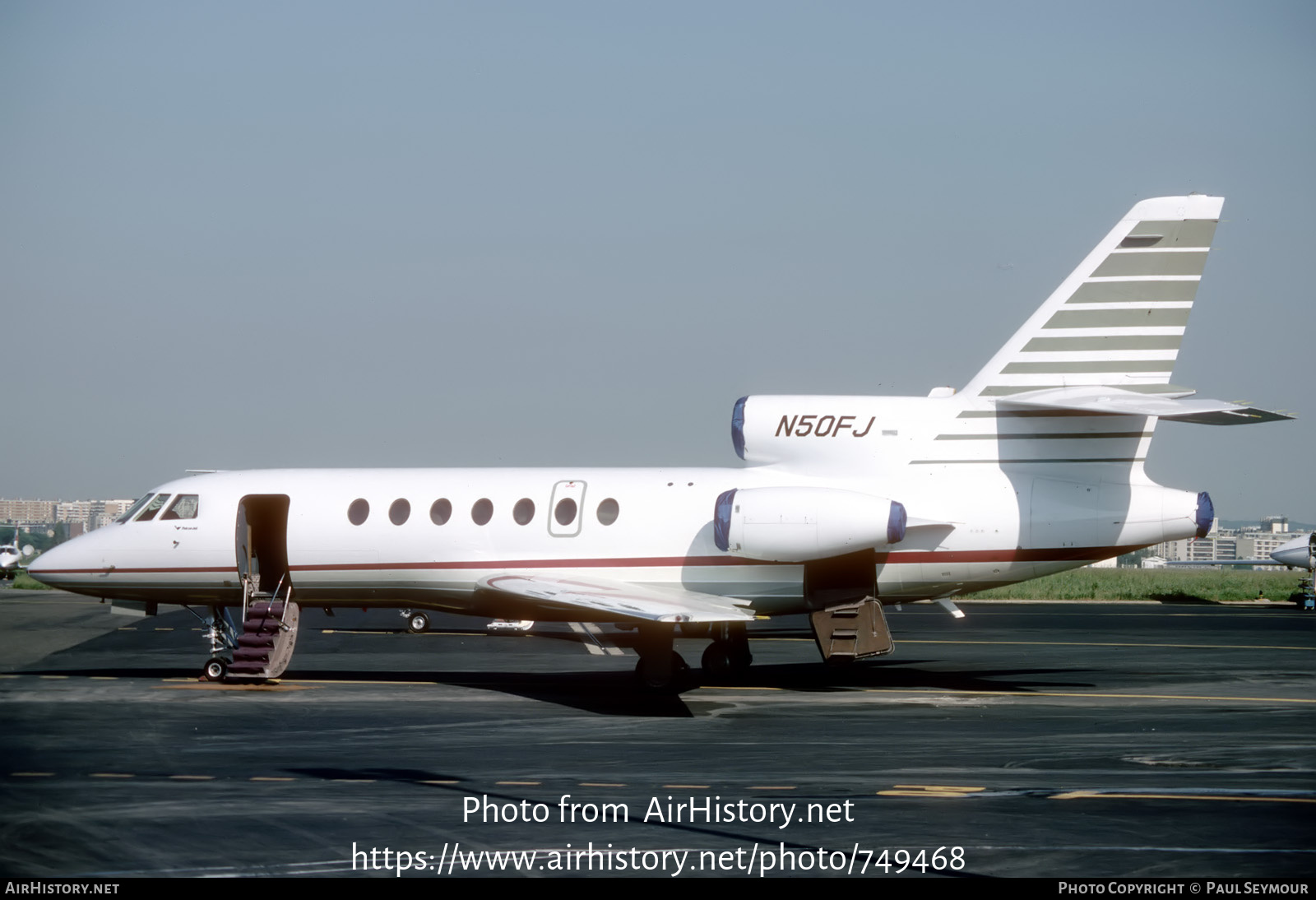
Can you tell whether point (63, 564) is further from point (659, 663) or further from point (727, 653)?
point (727, 653)

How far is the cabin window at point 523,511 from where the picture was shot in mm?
20219

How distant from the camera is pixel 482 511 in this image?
2038 centimetres

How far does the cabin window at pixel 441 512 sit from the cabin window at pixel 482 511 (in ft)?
1.29

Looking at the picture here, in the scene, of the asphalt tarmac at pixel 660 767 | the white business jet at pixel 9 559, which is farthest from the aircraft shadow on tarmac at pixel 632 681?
the white business jet at pixel 9 559

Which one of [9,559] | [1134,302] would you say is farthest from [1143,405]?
[9,559]

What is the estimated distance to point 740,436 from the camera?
20344 millimetres

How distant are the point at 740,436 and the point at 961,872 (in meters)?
11.8

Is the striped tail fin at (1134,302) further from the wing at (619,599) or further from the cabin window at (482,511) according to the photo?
the cabin window at (482,511)

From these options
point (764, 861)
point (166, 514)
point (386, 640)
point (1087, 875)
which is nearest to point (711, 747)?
point (764, 861)

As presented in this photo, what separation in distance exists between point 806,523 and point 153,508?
11.0m

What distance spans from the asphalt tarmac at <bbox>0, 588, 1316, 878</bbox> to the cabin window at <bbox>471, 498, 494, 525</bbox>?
2654 mm

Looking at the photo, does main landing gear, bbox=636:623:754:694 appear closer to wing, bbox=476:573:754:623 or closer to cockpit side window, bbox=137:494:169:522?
wing, bbox=476:573:754:623

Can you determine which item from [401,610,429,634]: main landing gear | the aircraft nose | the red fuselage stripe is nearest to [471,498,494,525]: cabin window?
the red fuselage stripe

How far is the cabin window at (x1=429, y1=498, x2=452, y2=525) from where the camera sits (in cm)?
2042
